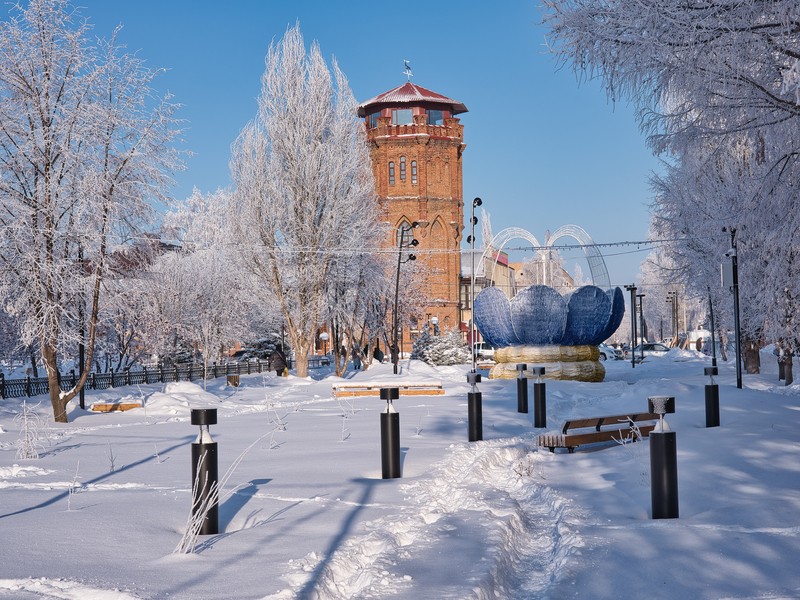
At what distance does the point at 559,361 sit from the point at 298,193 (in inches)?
512

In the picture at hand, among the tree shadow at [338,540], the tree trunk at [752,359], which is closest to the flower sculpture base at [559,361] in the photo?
the tree trunk at [752,359]

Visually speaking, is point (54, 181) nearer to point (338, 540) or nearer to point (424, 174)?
point (338, 540)

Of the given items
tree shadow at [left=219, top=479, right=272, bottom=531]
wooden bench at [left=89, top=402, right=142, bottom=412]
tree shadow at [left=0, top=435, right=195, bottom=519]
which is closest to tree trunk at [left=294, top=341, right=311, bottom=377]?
wooden bench at [left=89, top=402, right=142, bottom=412]

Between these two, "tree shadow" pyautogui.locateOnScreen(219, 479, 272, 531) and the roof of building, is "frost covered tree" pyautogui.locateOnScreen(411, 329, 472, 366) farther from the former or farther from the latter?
"tree shadow" pyautogui.locateOnScreen(219, 479, 272, 531)

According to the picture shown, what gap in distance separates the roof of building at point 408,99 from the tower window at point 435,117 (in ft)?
3.43

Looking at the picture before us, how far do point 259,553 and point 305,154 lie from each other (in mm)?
31667

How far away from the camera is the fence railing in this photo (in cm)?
2388

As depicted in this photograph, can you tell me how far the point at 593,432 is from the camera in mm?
12469

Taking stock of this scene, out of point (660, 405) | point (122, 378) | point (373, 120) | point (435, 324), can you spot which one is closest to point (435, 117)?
point (373, 120)

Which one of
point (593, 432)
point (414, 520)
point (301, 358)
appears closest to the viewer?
point (414, 520)

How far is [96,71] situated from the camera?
58.5 ft

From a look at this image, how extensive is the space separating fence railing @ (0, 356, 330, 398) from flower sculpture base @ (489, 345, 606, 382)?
44.9 ft

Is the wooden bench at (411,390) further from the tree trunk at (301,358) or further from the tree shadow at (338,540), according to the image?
the tree shadow at (338,540)

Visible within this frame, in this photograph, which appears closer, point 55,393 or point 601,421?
point 601,421
